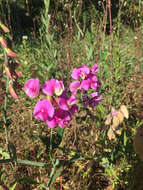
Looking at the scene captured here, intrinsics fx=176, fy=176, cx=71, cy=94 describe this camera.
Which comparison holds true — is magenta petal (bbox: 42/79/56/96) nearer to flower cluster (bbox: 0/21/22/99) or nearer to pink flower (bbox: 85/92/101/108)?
flower cluster (bbox: 0/21/22/99)

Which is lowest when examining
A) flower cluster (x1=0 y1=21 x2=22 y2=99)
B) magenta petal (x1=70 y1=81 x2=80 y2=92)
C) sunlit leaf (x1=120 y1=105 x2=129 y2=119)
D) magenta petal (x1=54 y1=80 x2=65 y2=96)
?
sunlit leaf (x1=120 y1=105 x2=129 y2=119)

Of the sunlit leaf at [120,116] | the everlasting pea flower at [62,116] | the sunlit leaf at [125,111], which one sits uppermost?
the everlasting pea flower at [62,116]

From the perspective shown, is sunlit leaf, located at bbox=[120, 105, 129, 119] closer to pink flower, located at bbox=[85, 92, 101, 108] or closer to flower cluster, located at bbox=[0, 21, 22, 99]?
pink flower, located at bbox=[85, 92, 101, 108]

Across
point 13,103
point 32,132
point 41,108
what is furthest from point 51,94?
point 13,103

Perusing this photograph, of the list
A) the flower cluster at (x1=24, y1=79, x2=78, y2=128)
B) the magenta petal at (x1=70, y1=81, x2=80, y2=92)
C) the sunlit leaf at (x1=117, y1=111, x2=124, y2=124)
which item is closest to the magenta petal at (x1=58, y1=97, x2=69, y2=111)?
the flower cluster at (x1=24, y1=79, x2=78, y2=128)

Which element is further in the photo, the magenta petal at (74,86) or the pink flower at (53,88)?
the magenta petal at (74,86)

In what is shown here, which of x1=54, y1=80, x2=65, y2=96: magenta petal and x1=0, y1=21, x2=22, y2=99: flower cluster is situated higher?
x1=0, y1=21, x2=22, y2=99: flower cluster

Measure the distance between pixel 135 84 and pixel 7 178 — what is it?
1.64 m

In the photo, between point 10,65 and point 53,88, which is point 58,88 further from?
point 10,65

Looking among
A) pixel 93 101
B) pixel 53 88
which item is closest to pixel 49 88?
pixel 53 88

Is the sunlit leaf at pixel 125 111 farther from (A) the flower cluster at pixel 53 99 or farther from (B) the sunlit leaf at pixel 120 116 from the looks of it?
(A) the flower cluster at pixel 53 99

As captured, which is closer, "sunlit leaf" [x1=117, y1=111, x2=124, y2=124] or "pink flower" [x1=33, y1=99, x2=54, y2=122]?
"pink flower" [x1=33, y1=99, x2=54, y2=122]

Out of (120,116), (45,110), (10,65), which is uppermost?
(10,65)

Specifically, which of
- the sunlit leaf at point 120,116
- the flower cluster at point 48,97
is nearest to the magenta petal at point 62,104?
the flower cluster at point 48,97
